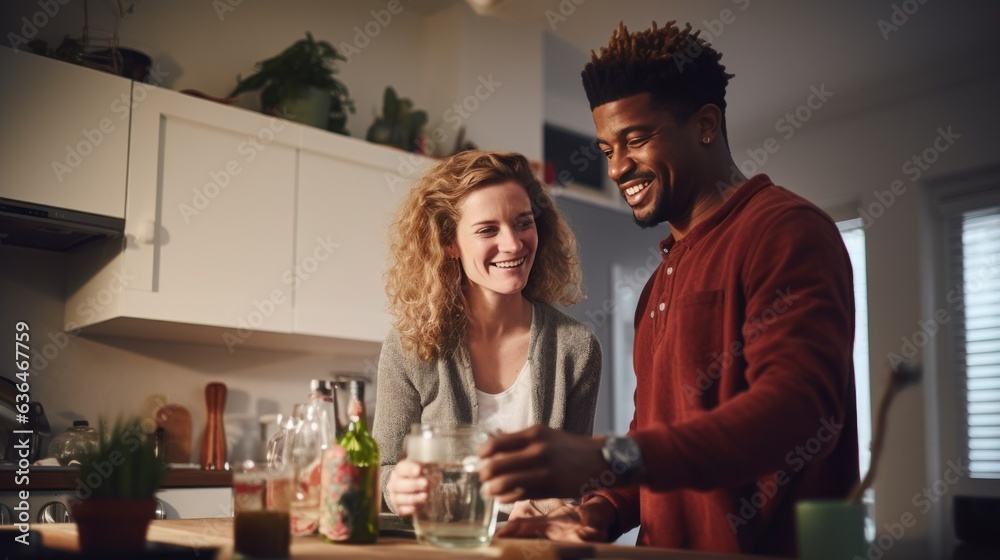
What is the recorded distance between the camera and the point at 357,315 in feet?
11.4

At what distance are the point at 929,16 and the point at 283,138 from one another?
296 centimetres

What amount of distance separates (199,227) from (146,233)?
20cm

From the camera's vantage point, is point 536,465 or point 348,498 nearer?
point 536,465

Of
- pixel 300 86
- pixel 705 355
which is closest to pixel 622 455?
pixel 705 355

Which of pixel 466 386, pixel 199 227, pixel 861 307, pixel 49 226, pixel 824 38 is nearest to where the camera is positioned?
pixel 466 386

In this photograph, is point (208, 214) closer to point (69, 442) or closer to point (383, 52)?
point (69, 442)

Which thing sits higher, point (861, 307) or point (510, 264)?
point (861, 307)

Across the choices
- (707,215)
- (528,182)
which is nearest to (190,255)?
(528,182)

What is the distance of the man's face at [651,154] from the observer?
140cm

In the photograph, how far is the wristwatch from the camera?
948 mm

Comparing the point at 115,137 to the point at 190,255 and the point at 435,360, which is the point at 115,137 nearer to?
the point at 190,255

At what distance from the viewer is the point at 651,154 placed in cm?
140

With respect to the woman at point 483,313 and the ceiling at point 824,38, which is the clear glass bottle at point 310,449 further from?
the ceiling at point 824,38

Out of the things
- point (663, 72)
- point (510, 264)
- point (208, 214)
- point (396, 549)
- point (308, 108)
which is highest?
point (308, 108)
